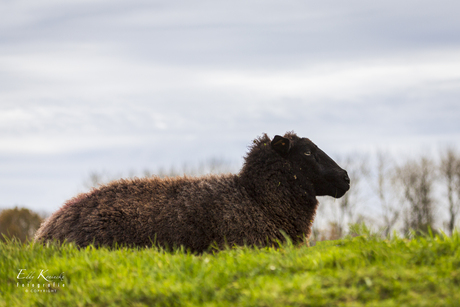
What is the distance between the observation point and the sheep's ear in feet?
30.1

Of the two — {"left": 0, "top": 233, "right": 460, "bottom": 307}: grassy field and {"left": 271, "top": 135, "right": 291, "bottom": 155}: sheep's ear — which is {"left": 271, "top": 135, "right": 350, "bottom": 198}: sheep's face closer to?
{"left": 271, "top": 135, "right": 291, "bottom": 155}: sheep's ear

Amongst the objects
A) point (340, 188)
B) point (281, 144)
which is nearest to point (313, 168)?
point (340, 188)

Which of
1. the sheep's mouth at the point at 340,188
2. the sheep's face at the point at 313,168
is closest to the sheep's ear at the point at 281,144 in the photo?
the sheep's face at the point at 313,168

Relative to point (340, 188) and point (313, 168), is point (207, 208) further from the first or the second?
point (340, 188)

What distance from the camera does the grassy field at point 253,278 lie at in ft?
15.3

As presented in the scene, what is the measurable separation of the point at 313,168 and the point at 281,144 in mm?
942

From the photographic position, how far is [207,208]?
842 cm

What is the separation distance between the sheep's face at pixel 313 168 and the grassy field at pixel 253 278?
268 cm

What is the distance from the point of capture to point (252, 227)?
8438mm

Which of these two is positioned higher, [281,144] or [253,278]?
[281,144]

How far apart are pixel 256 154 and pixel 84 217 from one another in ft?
13.4

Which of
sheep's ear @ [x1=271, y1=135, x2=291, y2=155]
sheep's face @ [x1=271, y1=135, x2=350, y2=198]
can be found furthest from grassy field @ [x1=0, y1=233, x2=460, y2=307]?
sheep's ear @ [x1=271, y1=135, x2=291, y2=155]

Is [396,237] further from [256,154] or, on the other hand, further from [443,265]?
[256,154]

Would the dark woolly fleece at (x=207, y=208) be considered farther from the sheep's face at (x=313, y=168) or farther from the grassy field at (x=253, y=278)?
the grassy field at (x=253, y=278)
